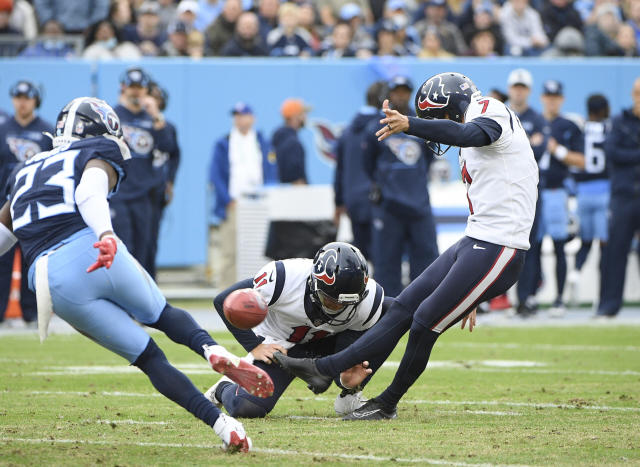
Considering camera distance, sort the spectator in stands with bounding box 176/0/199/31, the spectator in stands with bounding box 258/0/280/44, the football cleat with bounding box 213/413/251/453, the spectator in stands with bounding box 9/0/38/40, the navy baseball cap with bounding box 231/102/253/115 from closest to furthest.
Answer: the football cleat with bounding box 213/413/251/453 < the navy baseball cap with bounding box 231/102/253/115 < the spectator in stands with bounding box 9/0/38/40 < the spectator in stands with bounding box 176/0/199/31 < the spectator in stands with bounding box 258/0/280/44

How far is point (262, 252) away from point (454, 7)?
6219 millimetres

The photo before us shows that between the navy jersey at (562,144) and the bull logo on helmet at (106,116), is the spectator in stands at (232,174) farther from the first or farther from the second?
the bull logo on helmet at (106,116)

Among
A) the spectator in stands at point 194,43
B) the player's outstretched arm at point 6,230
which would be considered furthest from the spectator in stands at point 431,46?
the player's outstretched arm at point 6,230

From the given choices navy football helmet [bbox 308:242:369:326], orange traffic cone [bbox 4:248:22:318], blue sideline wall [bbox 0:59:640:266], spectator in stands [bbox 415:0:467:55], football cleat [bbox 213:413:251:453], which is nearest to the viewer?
football cleat [bbox 213:413:251:453]

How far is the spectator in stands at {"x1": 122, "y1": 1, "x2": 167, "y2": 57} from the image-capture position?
14.9 m

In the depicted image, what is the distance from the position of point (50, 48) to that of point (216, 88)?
2.05 metres

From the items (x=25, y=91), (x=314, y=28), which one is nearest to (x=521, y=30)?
(x=314, y=28)

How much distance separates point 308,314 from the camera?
6.16 m

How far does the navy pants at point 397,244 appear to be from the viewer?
1067 cm

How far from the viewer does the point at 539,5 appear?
60.6 feet

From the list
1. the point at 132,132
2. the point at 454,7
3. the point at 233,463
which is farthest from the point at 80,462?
the point at 454,7

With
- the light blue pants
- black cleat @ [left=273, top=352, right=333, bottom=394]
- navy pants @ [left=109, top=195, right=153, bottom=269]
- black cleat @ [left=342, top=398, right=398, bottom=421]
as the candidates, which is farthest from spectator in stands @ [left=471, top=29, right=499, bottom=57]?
the light blue pants

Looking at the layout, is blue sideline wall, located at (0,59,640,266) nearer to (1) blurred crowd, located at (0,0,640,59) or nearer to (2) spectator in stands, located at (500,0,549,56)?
(1) blurred crowd, located at (0,0,640,59)

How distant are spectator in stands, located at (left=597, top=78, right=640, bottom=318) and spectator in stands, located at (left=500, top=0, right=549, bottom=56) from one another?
5.06 meters
